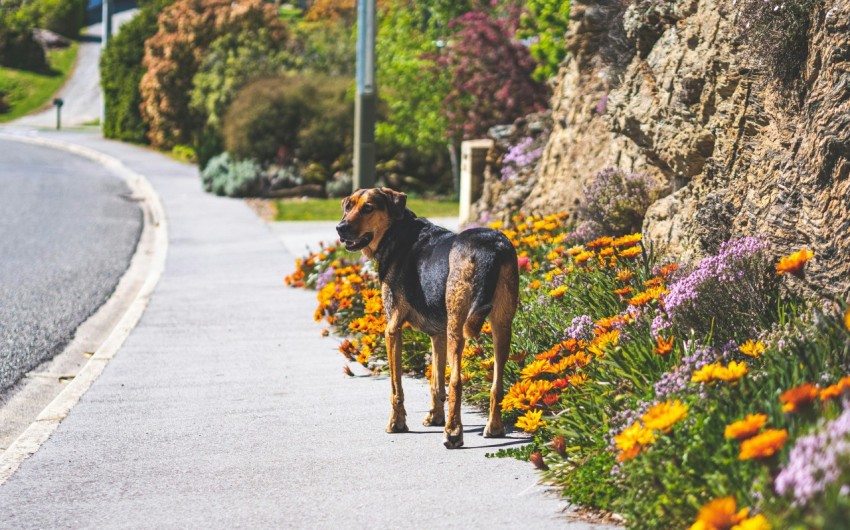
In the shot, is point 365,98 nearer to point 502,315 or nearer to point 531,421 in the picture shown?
point 502,315

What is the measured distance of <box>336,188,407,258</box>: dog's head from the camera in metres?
5.59

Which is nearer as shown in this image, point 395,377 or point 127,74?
point 395,377

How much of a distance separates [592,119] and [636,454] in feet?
24.2

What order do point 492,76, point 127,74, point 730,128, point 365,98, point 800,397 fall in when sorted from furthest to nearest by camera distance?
point 127,74 < point 492,76 < point 365,98 < point 730,128 < point 800,397

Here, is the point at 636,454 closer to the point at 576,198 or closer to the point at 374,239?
the point at 374,239

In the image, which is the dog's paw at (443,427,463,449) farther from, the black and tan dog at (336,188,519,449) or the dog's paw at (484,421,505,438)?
the dog's paw at (484,421,505,438)

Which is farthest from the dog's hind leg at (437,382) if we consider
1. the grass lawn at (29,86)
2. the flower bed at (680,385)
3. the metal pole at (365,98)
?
→ the grass lawn at (29,86)

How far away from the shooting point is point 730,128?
6805 mm

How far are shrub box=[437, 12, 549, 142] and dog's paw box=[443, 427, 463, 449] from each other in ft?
42.4

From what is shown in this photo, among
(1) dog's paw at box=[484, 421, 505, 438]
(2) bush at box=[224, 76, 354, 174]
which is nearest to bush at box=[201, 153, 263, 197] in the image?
(2) bush at box=[224, 76, 354, 174]

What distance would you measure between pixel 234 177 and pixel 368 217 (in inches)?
696


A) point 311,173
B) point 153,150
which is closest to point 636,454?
point 311,173

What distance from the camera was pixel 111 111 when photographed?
40.9 m

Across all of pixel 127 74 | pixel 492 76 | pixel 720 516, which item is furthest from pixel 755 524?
pixel 127 74
